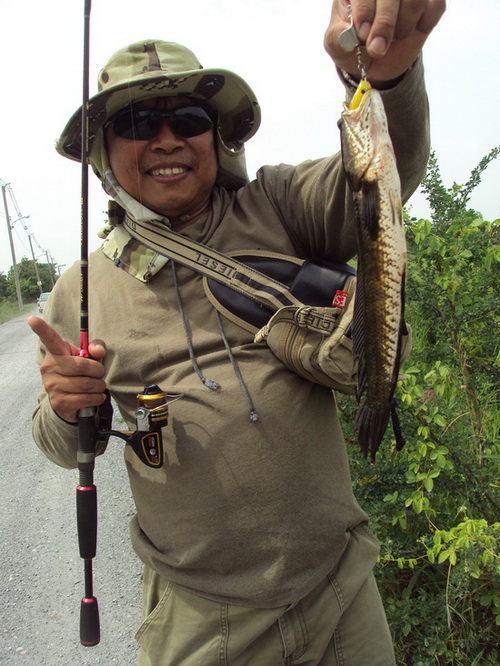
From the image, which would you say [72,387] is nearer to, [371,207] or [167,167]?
[167,167]

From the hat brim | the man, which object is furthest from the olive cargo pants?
the hat brim

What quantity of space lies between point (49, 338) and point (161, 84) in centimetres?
99

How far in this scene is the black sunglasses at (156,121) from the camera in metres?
2.07

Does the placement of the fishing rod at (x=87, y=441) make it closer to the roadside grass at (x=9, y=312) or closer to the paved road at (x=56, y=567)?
the paved road at (x=56, y=567)

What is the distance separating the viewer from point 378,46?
129cm

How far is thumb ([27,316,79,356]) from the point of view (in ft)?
6.11

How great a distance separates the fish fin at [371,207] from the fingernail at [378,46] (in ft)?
0.94

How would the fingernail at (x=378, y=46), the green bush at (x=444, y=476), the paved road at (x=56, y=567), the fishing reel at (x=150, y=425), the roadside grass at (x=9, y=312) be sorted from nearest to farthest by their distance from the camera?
the fingernail at (x=378, y=46)
the fishing reel at (x=150, y=425)
the green bush at (x=444, y=476)
the paved road at (x=56, y=567)
the roadside grass at (x=9, y=312)

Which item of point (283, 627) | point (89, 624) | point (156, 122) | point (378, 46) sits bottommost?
point (89, 624)

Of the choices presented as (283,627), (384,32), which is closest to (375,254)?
(384,32)

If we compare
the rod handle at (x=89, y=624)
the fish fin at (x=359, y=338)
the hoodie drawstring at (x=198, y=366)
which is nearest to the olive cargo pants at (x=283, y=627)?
the rod handle at (x=89, y=624)

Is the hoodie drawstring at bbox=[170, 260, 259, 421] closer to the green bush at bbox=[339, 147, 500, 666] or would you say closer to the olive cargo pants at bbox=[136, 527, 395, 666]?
the olive cargo pants at bbox=[136, 527, 395, 666]

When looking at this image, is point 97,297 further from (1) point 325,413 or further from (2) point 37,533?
(2) point 37,533

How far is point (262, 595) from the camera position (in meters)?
1.82
